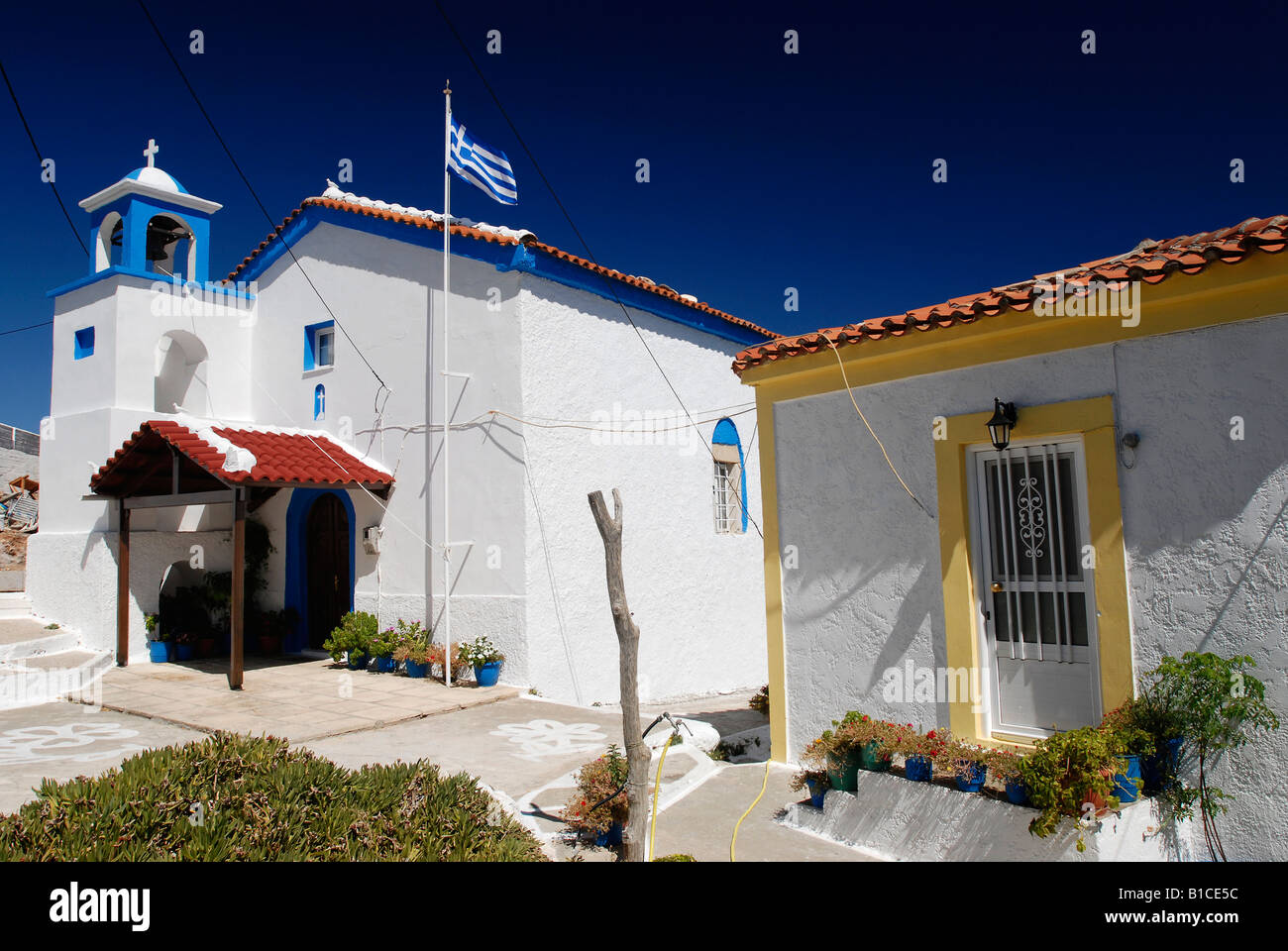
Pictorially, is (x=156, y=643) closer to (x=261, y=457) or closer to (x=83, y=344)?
(x=261, y=457)

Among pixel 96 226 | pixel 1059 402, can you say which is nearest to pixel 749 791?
pixel 1059 402

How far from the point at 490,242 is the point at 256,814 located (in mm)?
8478

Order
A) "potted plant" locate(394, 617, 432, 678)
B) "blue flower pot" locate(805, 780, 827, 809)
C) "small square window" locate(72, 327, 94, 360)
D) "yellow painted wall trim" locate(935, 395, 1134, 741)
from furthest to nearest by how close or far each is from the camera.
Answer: "small square window" locate(72, 327, 94, 360) < "potted plant" locate(394, 617, 432, 678) < "blue flower pot" locate(805, 780, 827, 809) < "yellow painted wall trim" locate(935, 395, 1134, 741)

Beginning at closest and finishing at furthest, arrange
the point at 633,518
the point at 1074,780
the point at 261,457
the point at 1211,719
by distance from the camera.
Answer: the point at 1074,780
the point at 1211,719
the point at 261,457
the point at 633,518

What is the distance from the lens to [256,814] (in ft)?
13.8

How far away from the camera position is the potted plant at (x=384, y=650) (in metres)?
11.5

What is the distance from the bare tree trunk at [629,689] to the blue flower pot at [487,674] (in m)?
5.99

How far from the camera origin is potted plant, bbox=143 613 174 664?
1223cm

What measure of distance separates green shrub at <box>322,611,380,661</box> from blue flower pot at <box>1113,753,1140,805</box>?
9.48 metres

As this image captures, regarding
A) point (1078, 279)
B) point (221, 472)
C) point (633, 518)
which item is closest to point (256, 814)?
point (1078, 279)

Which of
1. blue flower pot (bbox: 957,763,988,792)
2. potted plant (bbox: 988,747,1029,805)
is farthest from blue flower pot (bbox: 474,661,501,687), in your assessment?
potted plant (bbox: 988,747,1029,805)

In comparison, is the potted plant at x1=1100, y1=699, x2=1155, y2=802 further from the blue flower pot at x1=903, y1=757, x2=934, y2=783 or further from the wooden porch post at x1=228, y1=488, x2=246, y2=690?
the wooden porch post at x1=228, y1=488, x2=246, y2=690

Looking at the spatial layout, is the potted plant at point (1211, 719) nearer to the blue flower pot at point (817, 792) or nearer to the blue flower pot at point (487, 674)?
the blue flower pot at point (817, 792)
